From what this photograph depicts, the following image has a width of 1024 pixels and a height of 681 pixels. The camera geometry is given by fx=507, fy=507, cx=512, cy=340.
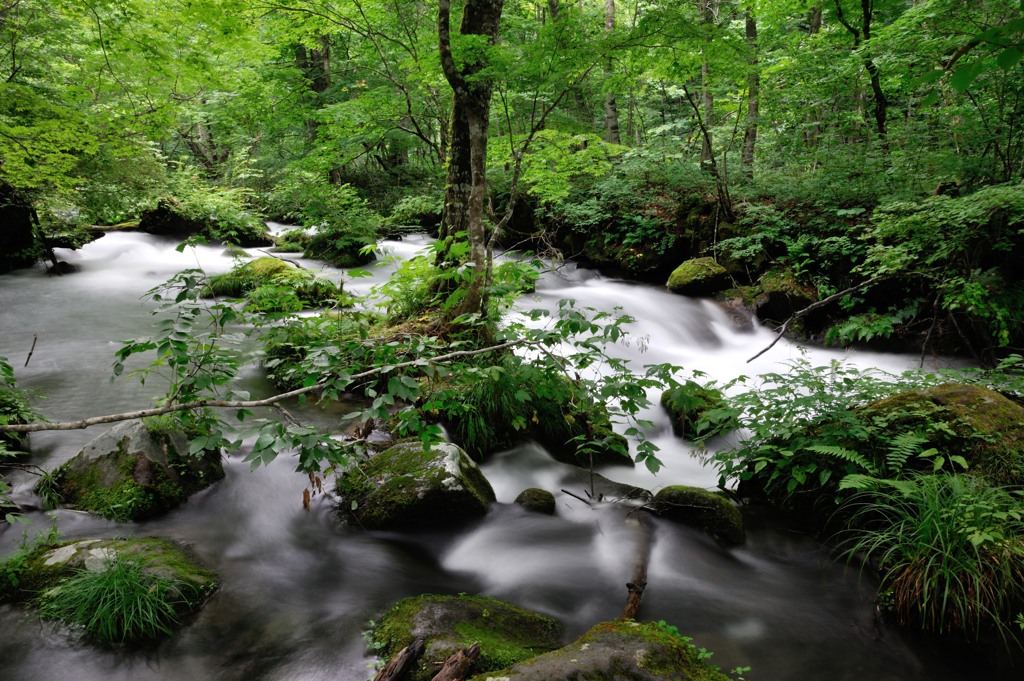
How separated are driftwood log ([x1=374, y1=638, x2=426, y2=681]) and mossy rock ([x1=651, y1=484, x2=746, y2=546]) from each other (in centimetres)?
262

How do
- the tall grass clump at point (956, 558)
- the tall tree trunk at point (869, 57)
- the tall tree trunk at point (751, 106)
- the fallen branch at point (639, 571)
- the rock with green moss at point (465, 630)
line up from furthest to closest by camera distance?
the tall tree trunk at point (751, 106) → the tall tree trunk at point (869, 57) → the fallen branch at point (639, 571) → the tall grass clump at point (956, 558) → the rock with green moss at point (465, 630)

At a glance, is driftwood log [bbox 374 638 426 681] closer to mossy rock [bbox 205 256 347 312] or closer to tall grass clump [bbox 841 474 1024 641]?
tall grass clump [bbox 841 474 1024 641]

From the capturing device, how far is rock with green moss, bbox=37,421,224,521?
3.96 m

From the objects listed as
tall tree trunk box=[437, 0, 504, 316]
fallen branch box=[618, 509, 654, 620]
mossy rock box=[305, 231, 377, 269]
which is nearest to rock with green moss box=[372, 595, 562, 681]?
fallen branch box=[618, 509, 654, 620]

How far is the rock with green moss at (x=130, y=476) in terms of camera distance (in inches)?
156

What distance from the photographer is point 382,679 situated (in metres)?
2.38

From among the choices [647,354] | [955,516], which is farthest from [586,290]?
[955,516]

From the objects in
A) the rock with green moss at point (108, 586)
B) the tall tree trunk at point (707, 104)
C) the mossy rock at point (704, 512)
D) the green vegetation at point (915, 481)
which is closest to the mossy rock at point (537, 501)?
the mossy rock at point (704, 512)

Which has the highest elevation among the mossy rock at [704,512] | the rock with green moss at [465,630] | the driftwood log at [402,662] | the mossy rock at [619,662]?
the mossy rock at [619,662]

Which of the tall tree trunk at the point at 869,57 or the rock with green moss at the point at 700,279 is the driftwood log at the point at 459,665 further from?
the tall tree trunk at the point at 869,57

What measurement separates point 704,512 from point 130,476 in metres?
4.72

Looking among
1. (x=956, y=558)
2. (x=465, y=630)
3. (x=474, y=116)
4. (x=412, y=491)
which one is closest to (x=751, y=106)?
(x=474, y=116)

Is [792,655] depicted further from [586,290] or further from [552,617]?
[586,290]

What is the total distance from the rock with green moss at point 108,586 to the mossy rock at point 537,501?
2.49 m
